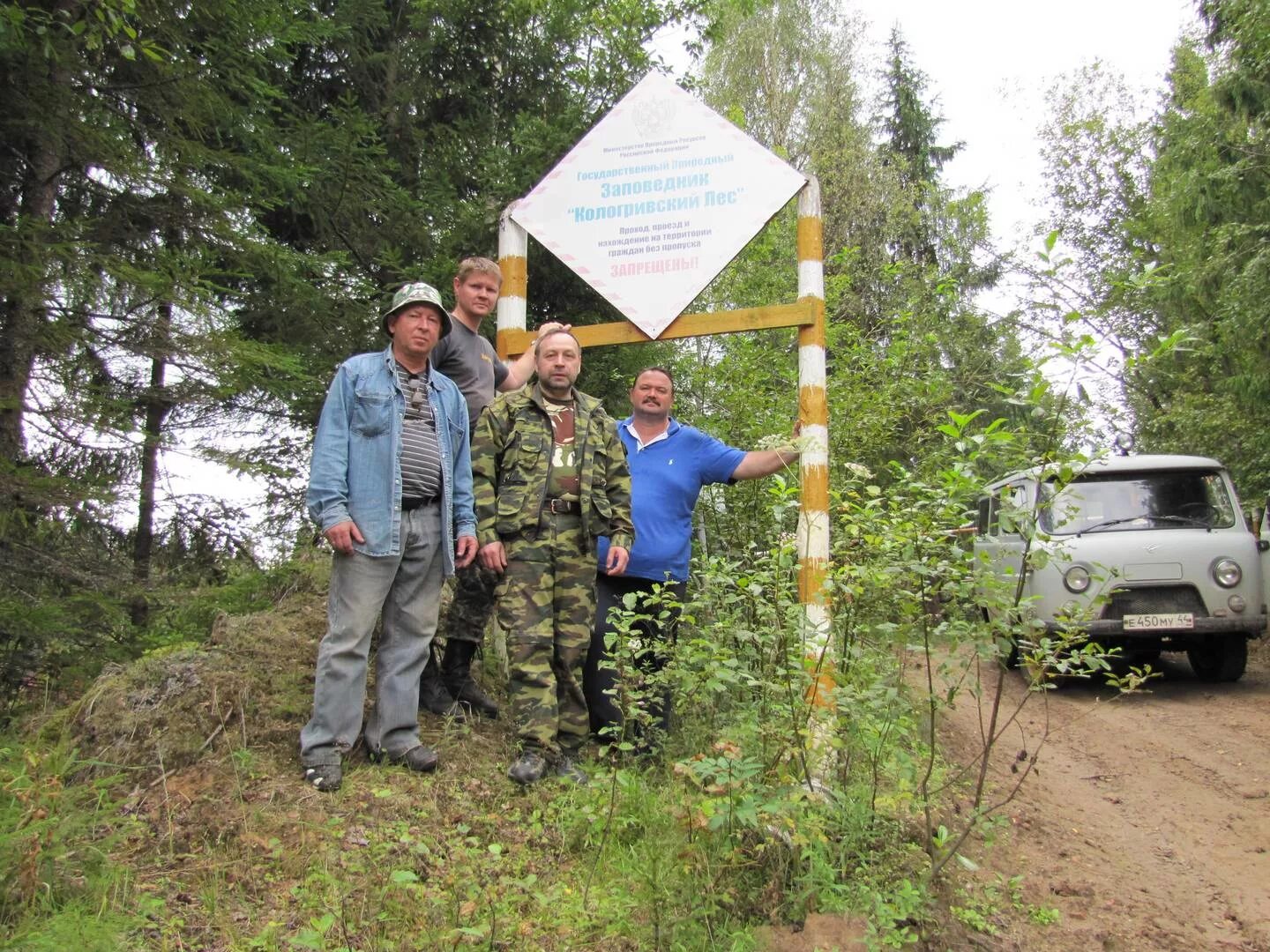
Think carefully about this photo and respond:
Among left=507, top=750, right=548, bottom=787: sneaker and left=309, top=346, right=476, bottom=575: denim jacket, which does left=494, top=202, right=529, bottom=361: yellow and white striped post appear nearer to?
left=309, top=346, right=476, bottom=575: denim jacket

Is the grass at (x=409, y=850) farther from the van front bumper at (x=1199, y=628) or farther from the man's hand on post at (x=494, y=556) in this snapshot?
the van front bumper at (x=1199, y=628)

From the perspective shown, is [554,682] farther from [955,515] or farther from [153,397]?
[153,397]

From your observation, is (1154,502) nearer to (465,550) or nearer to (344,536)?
(465,550)

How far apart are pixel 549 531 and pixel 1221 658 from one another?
696 cm

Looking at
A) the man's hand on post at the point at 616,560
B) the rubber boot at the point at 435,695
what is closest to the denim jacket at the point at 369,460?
the man's hand on post at the point at 616,560

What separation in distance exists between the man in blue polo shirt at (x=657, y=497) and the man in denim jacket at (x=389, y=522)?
730 millimetres

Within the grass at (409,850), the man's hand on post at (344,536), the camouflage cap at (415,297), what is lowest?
the grass at (409,850)

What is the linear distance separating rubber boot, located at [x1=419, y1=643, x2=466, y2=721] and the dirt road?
2474 mm

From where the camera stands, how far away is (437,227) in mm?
9328

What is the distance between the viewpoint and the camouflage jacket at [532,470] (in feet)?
13.1

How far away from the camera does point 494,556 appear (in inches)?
154

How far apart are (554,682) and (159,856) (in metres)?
1.52

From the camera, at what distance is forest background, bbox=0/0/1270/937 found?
11.2 feet

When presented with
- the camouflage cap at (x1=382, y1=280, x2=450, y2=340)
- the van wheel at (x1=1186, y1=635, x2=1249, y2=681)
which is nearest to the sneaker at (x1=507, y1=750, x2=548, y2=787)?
the camouflage cap at (x1=382, y1=280, x2=450, y2=340)
